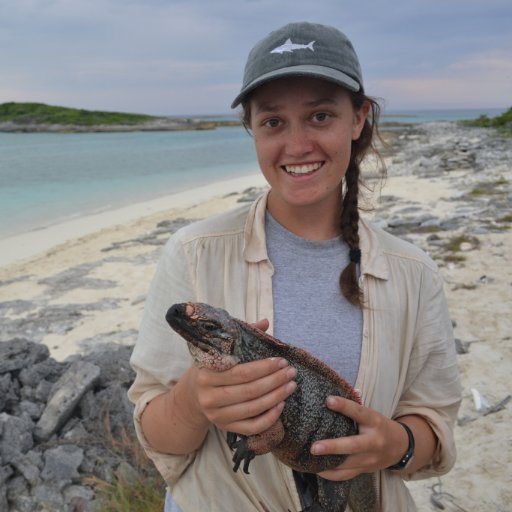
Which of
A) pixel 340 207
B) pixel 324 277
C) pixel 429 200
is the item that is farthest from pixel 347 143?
pixel 429 200

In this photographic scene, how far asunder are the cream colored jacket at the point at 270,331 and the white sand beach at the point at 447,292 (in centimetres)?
228

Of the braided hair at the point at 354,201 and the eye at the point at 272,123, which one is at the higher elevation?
the eye at the point at 272,123

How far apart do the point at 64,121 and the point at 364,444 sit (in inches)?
3890

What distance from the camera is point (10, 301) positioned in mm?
9469

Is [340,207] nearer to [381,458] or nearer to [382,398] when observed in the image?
[382,398]

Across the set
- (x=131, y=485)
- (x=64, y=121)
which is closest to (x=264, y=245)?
(x=131, y=485)

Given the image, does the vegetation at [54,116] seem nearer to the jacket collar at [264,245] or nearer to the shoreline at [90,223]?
the shoreline at [90,223]

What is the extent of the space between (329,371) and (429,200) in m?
14.5

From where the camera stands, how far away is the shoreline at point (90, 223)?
1370 cm

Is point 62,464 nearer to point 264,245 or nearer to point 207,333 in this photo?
point 264,245

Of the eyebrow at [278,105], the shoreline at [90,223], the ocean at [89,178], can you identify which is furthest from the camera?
the ocean at [89,178]

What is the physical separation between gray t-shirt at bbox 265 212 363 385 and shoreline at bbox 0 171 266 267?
11769 millimetres

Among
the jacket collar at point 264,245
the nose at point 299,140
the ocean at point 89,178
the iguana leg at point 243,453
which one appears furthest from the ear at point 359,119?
the ocean at point 89,178

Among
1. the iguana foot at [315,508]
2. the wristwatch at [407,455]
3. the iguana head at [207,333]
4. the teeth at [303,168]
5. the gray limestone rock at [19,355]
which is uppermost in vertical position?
the teeth at [303,168]
